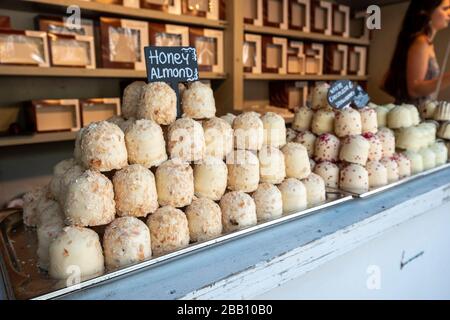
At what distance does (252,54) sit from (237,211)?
2.04 metres

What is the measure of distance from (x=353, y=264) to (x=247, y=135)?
0.55m

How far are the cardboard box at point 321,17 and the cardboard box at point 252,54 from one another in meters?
0.68

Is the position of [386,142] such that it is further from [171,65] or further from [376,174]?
[171,65]

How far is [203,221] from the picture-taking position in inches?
35.0

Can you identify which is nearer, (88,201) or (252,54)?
(88,201)

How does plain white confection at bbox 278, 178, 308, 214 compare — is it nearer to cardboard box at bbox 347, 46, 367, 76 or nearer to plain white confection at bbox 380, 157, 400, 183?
plain white confection at bbox 380, 157, 400, 183

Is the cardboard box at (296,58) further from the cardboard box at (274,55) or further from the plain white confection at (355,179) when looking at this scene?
the plain white confection at (355,179)

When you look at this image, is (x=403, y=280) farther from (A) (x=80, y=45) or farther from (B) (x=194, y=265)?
(A) (x=80, y=45)

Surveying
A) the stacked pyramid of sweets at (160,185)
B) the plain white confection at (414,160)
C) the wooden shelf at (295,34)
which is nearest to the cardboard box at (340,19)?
the wooden shelf at (295,34)

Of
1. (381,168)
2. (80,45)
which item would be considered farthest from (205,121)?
(80,45)

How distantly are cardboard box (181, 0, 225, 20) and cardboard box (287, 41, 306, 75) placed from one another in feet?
2.44

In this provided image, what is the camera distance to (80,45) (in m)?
1.97

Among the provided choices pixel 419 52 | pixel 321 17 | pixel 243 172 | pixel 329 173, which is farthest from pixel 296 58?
pixel 243 172

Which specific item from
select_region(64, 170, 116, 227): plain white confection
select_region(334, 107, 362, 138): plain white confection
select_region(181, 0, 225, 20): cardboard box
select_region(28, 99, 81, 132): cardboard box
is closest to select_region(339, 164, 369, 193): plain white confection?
select_region(334, 107, 362, 138): plain white confection
